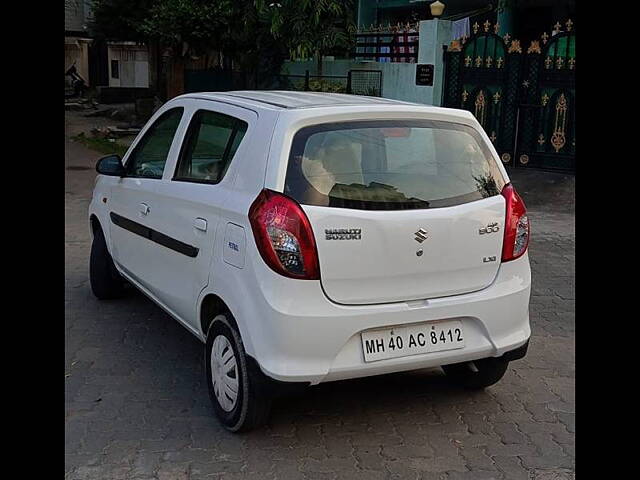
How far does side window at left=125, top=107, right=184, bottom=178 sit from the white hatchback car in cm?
52

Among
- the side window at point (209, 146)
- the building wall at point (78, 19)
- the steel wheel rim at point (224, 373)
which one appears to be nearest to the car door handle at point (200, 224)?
the side window at point (209, 146)

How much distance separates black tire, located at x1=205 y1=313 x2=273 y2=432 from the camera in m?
3.65

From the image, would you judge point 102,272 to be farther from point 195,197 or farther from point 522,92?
point 522,92

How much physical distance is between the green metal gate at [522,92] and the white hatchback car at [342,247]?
26.5 feet

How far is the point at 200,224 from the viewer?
4.11m

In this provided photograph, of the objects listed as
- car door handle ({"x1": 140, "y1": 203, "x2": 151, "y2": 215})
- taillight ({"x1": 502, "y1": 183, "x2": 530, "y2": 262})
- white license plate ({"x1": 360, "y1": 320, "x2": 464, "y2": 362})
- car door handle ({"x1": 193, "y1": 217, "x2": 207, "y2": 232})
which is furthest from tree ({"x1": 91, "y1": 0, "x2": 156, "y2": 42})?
white license plate ({"x1": 360, "y1": 320, "x2": 464, "y2": 362})

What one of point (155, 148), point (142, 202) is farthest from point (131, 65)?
point (142, 202)

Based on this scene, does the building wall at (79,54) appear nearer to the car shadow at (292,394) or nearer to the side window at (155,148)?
the side window at (155,148)

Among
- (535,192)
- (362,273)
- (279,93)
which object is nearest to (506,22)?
(535,192)

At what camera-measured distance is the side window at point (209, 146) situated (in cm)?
411

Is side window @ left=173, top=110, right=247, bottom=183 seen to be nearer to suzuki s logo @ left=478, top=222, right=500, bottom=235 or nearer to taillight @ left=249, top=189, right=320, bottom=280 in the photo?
taillight @ left=249, top=189, right=320, bottom=280

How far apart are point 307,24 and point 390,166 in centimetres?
1090
